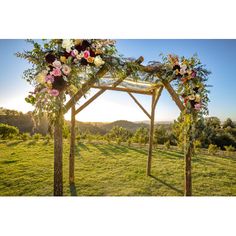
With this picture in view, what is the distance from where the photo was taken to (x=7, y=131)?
861 centimetres

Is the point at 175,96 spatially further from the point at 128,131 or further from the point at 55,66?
the point at 128,131

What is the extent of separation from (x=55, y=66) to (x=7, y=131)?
23.4ft

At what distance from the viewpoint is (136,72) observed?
10.0 feet

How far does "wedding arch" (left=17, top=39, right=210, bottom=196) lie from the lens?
8.35 ft

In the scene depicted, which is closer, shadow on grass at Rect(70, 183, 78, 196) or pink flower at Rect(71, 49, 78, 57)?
pink flower at Rect(71, 49, 78, 57)

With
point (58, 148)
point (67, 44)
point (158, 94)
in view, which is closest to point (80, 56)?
point (67, 44)

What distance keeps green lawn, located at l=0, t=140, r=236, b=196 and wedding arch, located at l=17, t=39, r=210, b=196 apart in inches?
43.4

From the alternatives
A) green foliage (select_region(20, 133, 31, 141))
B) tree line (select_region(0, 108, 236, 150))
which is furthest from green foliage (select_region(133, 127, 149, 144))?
green foliage (select_region(20, 133, 31, 141))

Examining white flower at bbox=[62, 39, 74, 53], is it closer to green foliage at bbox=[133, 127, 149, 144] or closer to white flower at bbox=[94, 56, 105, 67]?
white flower at bbox=[94, 56, 105, 67]

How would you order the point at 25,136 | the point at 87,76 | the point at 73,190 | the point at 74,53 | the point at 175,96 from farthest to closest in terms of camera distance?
the point at 25,136 < the point at 73,190 < the point at 175,96 < the point at 87,76 < the point at 74,53

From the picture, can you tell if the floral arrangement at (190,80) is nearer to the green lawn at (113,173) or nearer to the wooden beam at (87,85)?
the wooden beam at (87,85)
